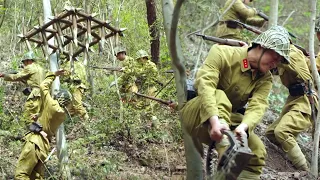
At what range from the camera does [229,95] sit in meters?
4.55

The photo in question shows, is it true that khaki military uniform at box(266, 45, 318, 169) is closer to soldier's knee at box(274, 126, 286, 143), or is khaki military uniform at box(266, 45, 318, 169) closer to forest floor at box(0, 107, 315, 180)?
soldier's knee at box(274, 126, 286, 143)

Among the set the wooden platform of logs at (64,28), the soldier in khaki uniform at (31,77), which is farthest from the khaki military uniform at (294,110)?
the soldier in khaki uniform at (31,77)

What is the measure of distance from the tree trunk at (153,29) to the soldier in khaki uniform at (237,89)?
Result: 5996 mm

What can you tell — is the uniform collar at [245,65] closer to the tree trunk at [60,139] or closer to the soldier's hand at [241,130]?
the soldier's hand at [241,130]

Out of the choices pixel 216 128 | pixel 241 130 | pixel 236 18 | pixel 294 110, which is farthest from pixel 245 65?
pixel 236 18

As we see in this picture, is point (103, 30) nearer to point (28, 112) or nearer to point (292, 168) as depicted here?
point (28, 112)

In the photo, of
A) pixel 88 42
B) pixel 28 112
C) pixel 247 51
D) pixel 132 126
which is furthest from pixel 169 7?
pixel 28 112

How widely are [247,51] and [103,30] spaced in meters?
3.53

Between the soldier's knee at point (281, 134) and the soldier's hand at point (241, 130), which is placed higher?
the soldier's hand at point (241, 130)

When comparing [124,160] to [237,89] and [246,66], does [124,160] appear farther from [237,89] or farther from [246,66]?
[246,66]

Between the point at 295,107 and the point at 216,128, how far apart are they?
358cm

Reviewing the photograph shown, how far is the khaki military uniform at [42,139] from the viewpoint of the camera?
6535 mm

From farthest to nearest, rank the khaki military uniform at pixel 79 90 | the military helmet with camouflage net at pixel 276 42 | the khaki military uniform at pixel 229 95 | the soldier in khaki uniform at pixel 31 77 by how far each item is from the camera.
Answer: the khaki military uniform at pixel 79 90, the soldier in khaki uniform at pixel 31 77, the military helmet with camouflage net at pixel 276 42, the khaki military uniform at pixel 229 95

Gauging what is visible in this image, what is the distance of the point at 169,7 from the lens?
483cm
